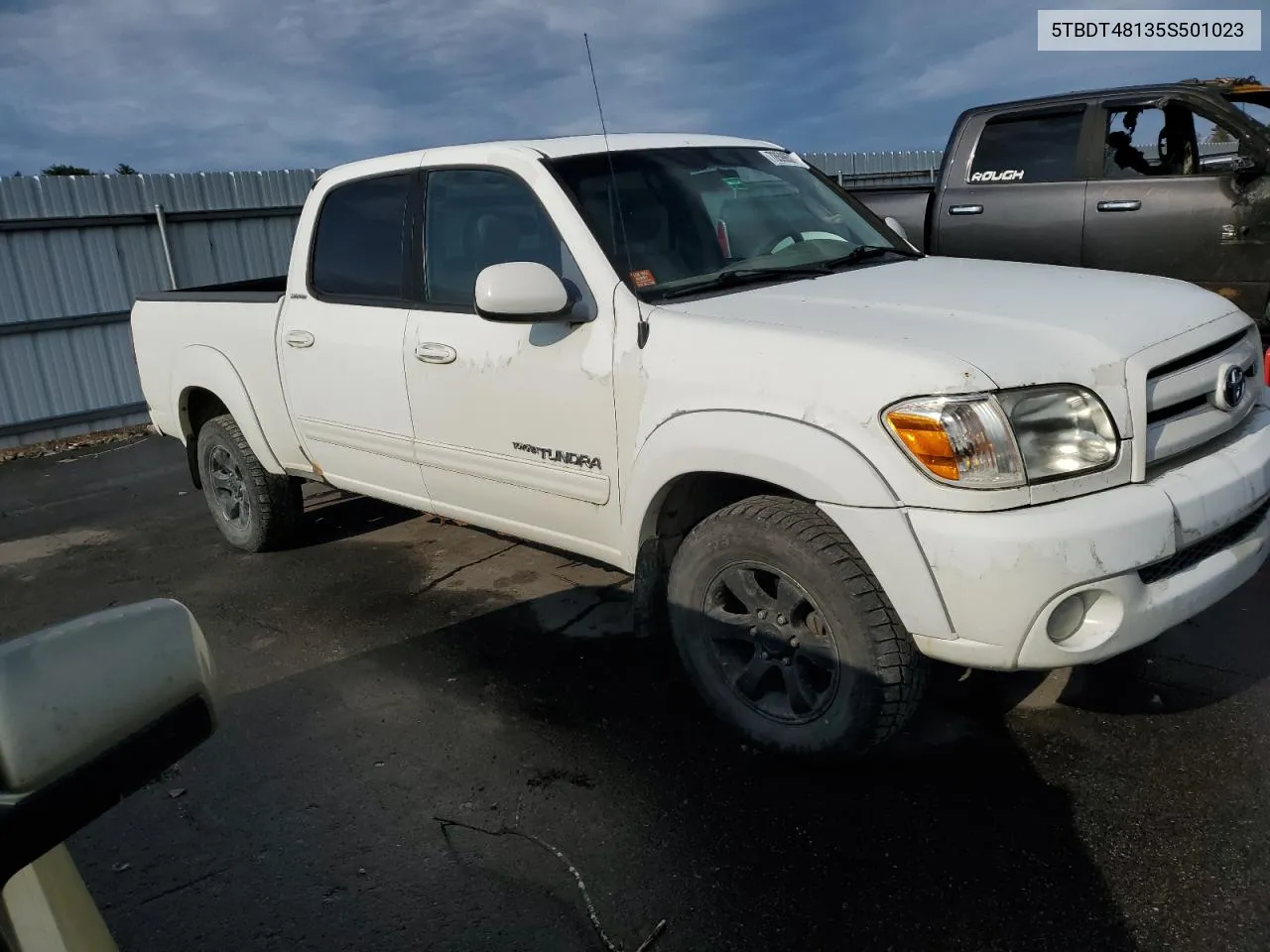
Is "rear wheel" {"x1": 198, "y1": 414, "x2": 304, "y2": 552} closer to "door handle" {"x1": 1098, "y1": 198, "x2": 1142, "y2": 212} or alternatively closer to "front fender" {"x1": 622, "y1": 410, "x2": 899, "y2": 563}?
"front fender" {"x1": 622, "y1": 410, "x2": 899, "y2": 563}

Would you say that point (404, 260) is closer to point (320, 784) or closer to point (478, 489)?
point (478, 489)

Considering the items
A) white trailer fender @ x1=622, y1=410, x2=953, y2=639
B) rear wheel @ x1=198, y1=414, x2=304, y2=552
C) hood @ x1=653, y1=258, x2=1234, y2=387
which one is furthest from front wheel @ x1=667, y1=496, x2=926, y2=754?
rear wheel @ x1=198, y1=414, x2=304, y2=552

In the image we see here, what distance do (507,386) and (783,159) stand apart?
65.5 inches

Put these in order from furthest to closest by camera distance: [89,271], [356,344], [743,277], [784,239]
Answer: [89,271], [356,344], [784,239], [743,277]

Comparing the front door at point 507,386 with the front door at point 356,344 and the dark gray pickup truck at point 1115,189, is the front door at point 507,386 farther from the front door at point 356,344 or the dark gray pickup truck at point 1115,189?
the dark gray pickup truck at point 1115,189

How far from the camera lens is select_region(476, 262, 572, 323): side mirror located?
10.7 feet

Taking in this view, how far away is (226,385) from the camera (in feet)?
17.1

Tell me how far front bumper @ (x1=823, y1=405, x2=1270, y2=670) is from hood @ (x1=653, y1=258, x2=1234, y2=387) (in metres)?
0.35

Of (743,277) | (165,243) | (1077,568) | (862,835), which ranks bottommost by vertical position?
(862,835)

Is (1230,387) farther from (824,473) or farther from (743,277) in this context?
(743,277)

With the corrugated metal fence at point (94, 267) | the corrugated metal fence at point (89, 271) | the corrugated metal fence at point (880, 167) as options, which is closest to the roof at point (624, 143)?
the corrugated metal fence at point (89, 271)

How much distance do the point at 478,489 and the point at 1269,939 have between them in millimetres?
2817

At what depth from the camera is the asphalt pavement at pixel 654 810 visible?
8.09 ft

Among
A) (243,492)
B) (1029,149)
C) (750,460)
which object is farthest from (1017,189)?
(243,492)
